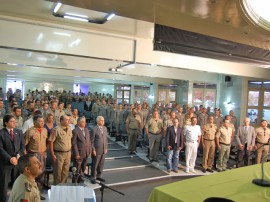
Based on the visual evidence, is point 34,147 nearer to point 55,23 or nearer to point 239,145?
point 55,23

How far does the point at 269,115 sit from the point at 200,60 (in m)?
6.60

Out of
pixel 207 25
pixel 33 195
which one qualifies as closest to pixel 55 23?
pixel 207 25

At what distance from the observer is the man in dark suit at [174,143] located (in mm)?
6820

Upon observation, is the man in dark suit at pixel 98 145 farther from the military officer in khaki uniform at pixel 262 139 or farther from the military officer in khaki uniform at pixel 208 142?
the military officer in khaki uniform at pixel 262 139

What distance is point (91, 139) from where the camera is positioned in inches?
222

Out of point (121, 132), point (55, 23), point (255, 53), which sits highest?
point (55, 23)

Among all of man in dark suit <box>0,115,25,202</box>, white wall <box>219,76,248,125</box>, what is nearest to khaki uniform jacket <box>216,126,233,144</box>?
man in dark suit <box>0,115,25,202</box>

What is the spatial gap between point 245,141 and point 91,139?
14.7 ft

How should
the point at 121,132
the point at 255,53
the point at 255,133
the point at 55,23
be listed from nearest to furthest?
the point at 255,53, the point at 55,23, the point at 255,133, the point at 121,132

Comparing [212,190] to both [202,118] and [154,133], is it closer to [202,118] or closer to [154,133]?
[154,133]

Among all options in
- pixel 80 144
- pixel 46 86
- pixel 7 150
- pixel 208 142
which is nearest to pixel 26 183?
pixel 7 150

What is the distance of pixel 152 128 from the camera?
7426 millimetres

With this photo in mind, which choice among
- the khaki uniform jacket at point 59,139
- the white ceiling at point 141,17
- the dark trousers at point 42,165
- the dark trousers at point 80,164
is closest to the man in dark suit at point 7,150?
the dark trousers at point 42,165

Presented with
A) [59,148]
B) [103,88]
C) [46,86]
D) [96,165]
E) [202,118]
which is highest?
[103,88]
